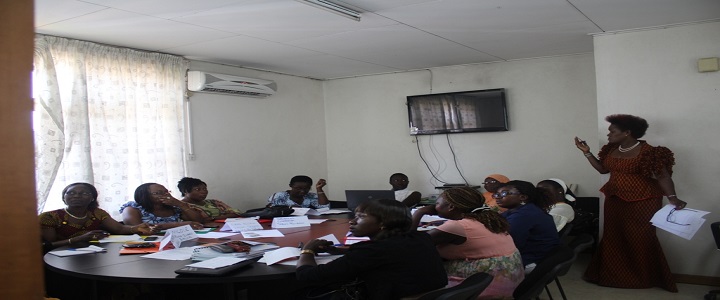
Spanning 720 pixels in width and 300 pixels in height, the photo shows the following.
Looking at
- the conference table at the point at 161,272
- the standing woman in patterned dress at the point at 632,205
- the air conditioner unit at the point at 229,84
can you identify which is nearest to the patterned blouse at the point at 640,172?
the standing woman in patterned dress at the point at 632,205

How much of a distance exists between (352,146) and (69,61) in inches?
150

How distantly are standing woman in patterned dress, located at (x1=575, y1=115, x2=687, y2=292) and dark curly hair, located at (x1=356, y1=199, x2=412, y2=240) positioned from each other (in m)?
2.83

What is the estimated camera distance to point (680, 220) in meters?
4.14

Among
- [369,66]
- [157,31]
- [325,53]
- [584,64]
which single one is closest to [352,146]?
[369,66]

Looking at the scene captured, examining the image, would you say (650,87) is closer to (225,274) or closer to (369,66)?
(369,66)

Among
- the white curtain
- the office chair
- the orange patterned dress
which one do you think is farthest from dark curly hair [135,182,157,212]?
the office chair

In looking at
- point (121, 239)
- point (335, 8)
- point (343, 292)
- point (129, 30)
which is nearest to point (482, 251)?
point (343, 292)

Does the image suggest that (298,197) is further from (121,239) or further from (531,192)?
(531,192)

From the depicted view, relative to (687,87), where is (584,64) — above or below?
above

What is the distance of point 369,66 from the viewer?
6.61m

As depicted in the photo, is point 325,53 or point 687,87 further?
point 325,53

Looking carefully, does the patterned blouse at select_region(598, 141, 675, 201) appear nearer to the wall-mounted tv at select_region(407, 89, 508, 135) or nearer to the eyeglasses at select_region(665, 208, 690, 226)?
the eyeglasses at select_region(665, 208, 690, 226)

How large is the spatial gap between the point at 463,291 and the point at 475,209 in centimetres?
85

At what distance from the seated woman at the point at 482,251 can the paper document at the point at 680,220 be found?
1934 millimetres
